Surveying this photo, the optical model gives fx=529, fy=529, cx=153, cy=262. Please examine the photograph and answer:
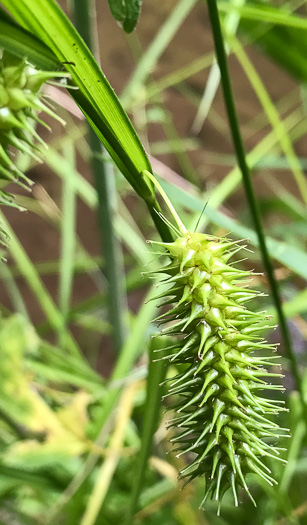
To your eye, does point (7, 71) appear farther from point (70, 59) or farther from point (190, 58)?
point (190, 58)

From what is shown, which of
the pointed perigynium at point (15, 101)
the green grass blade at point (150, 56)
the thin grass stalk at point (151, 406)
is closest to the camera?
the pointed perigynium at point (15, 101)

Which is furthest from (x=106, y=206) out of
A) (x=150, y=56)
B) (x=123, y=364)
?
(x=150, y=56)

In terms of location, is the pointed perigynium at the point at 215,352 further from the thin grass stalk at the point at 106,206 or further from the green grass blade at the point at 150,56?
the green grass blade at the point at 150,56

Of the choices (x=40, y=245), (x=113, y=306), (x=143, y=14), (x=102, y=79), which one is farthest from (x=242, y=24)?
(x=40, y=245)

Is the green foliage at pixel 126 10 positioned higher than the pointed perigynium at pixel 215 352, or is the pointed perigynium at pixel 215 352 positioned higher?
the green foliage at pixel 126 10

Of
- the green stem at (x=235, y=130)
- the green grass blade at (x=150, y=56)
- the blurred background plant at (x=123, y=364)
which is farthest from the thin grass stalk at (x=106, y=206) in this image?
the green grass blade at (x=150, y=56)

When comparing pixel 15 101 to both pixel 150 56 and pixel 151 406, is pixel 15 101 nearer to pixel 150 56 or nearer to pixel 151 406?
pixel 151 406

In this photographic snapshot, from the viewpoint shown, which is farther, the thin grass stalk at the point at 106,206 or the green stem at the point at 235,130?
the thin grass stalk at the point at 106,206

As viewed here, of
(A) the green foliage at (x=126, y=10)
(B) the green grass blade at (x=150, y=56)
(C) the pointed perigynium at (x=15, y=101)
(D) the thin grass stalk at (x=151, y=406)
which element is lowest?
(D) the thin grass stalk at (x=151, y=406)

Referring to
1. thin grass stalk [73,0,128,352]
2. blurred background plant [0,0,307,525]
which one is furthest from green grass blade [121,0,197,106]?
thin grass stalk [73,0,128,352]
